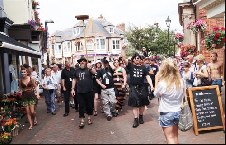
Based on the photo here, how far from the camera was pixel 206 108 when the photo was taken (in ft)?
27.2

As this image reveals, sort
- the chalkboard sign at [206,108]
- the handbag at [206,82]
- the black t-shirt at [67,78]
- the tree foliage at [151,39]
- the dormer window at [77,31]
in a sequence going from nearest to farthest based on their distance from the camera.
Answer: the chalkboard sign at [206,108] < the handbag at [206,82] < the black t-shirt at [67,78] < the tree foliage at [151,39] < the dormer window at [77,31]

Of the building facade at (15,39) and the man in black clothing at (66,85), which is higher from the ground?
the building facade at (15,39)

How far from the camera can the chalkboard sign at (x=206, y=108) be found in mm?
8188

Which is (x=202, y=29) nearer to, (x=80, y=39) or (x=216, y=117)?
(x=216, y=117)

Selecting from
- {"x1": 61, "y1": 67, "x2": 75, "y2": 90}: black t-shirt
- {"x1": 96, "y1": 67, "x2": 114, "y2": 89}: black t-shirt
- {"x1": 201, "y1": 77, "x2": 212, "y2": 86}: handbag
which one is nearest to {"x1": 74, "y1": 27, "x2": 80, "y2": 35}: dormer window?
{"x1": 61, "y1": 67, "x2": 75, "y2": 90}: black t-shirt

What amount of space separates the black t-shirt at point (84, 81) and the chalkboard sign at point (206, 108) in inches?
114

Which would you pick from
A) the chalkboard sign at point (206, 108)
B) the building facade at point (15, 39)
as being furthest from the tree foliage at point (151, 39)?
the chalkboard sign at point (206, 108)

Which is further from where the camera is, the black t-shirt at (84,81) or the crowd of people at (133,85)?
the black t-shirt at (84,81)

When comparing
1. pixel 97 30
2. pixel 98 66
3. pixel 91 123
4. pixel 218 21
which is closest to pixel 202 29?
A: pixel 218 21

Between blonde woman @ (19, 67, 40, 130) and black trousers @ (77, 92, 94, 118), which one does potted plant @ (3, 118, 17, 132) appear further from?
black trousers @ (77, 92, 94, 118)

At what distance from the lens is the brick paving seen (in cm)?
784

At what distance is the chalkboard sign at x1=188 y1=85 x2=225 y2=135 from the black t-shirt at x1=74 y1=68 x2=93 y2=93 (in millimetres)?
2894

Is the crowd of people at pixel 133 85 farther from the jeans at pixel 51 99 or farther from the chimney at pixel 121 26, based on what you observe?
the chimney at pixel 121 26

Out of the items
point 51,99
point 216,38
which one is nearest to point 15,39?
point 51,99
